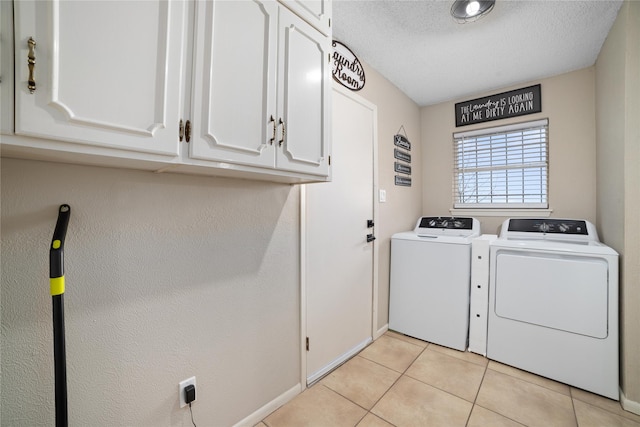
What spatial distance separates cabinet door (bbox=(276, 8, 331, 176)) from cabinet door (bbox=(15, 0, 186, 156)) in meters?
0.44

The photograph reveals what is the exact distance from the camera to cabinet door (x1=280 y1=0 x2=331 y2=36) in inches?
48.6

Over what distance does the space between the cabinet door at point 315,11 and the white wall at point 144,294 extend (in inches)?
33.9

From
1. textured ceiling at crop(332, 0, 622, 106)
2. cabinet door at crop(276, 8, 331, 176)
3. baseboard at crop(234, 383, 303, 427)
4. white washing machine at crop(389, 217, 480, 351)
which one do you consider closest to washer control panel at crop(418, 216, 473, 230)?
white washing machine at crop(389, 217, 480, 351)

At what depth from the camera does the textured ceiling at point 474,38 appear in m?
1.69

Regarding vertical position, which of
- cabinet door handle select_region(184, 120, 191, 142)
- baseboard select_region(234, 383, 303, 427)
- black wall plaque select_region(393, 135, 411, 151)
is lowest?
baseboard select_region(234, 383, 303, 427)

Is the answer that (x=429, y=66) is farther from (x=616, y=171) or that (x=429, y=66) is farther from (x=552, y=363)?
(x=552, y=363)

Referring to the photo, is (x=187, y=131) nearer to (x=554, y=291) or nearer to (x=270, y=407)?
(x=270, y=407)

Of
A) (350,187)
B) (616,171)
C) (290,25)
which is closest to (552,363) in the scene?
(616,171)

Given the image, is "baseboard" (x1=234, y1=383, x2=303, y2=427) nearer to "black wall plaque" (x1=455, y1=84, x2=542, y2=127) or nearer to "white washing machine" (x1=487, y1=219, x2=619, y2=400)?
"white washing machine" (x1=487, y1=219, x2=619, y2=400)

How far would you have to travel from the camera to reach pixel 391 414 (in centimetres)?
156

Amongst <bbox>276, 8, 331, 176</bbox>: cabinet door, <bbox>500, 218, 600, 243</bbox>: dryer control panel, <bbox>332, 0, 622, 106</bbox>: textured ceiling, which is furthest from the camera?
<bbox>500, 218, 600, 243</bbox>: dryer control panel

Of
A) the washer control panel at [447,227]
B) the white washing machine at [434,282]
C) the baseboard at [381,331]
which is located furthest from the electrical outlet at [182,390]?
the washer control panel at [447,227]

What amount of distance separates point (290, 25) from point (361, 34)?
986mm

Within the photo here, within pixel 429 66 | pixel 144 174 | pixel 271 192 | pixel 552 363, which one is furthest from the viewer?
pixel 429 66
